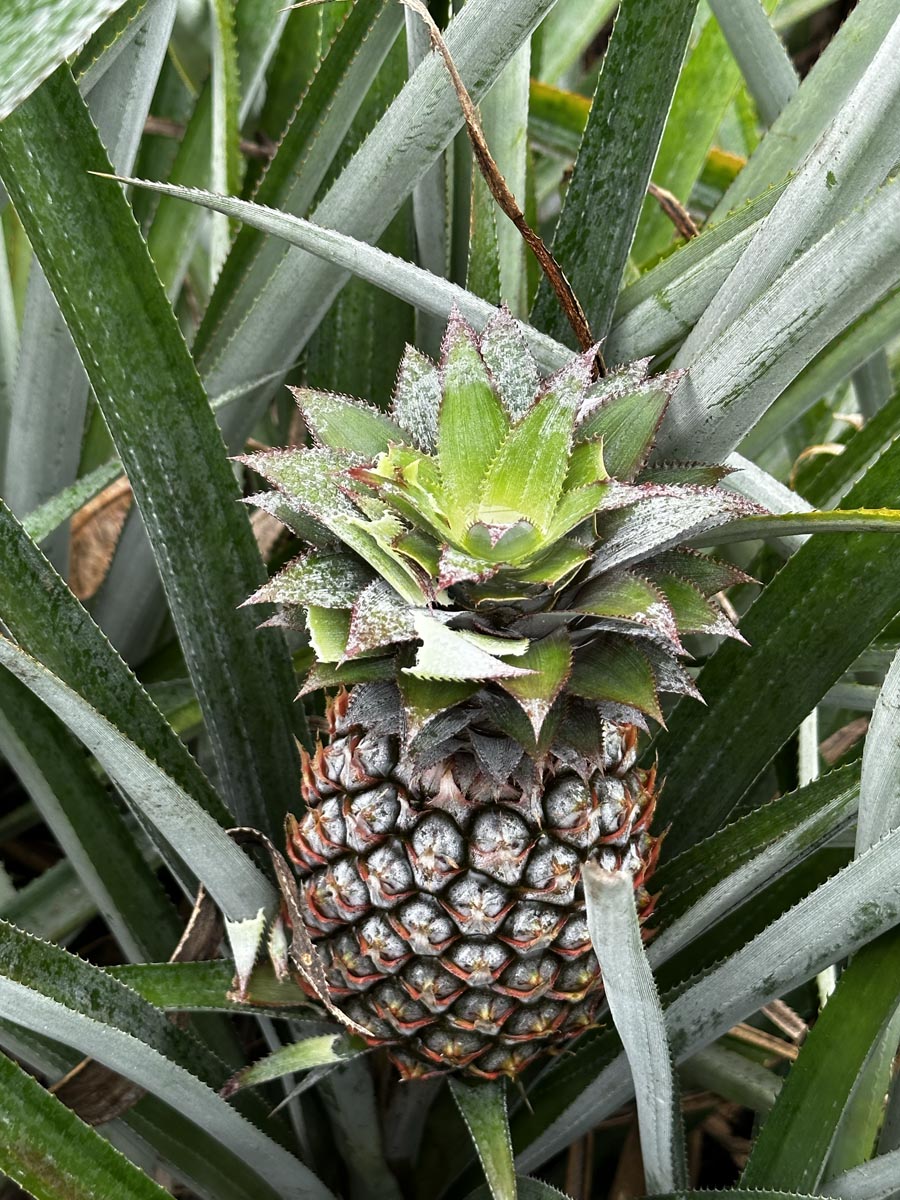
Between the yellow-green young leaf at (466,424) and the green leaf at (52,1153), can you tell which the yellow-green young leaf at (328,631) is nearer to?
the yellow-green young leaf at (466,424)

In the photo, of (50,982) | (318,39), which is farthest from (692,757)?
(318,39)

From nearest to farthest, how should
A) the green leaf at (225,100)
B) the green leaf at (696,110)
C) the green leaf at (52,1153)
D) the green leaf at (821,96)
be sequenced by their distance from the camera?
the green leaf at (52,1153) → the green leaf at (821,96) → the green leaf at (225,100) → the green leaf at (696,110)

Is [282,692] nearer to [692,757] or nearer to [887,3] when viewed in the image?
[692,757]

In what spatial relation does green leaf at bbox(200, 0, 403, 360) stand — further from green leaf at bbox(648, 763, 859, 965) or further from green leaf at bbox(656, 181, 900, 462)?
green leaf at bbox(648, 763, 859, 965)

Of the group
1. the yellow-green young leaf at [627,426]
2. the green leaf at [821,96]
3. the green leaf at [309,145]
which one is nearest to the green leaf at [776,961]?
the yellow-green young leaf at [627,426]

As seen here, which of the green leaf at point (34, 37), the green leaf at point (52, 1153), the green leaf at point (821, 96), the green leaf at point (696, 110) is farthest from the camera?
the green leaf at point (696, 110)

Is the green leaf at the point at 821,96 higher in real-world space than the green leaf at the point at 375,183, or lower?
higher

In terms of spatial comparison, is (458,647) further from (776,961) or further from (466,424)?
(776,961)
